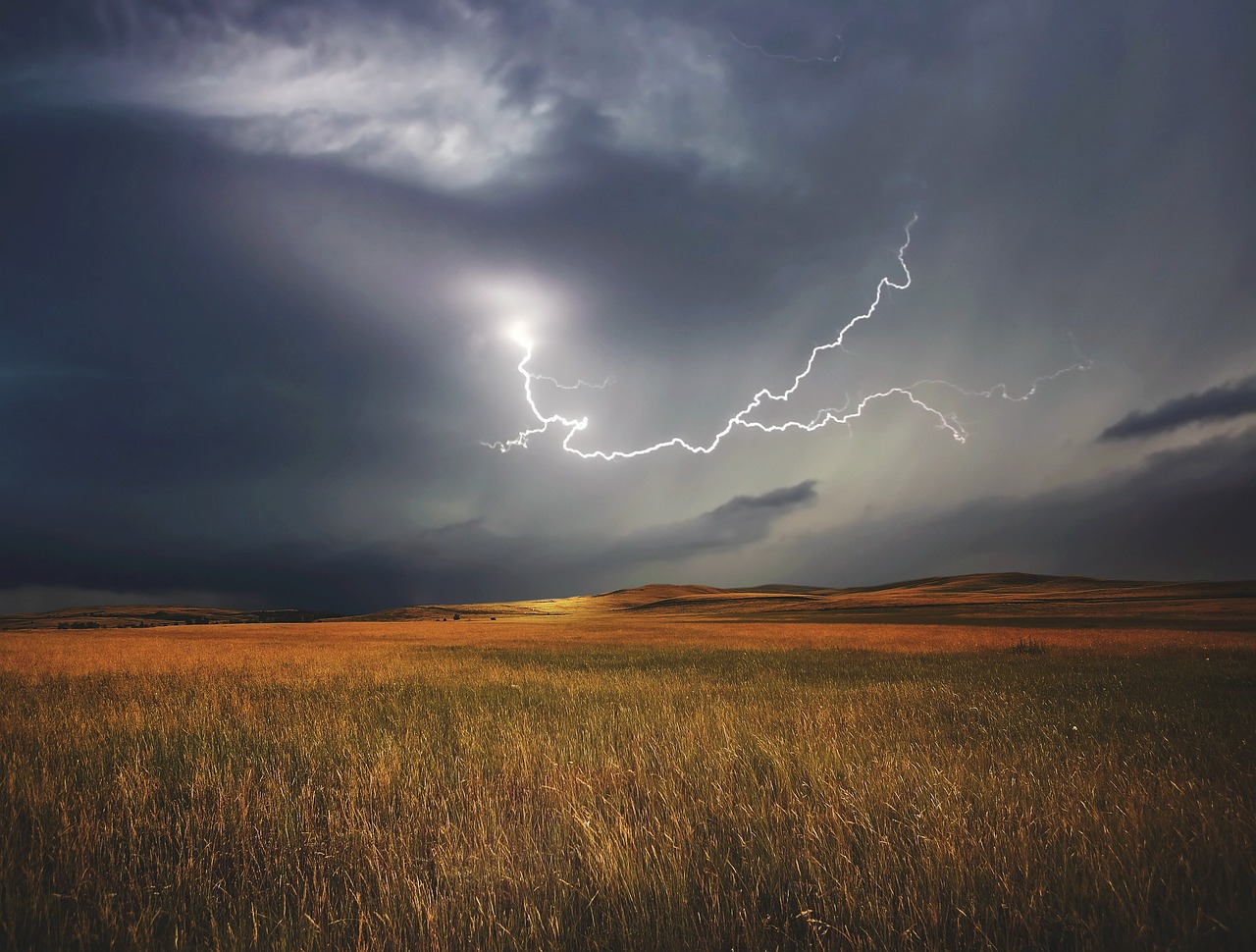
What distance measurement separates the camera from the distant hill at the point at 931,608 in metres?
61.1

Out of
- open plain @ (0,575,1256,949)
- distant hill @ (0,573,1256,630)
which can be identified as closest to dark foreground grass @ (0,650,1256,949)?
open plain @ (0,575,1256,949)

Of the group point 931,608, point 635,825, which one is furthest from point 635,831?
point 931,608

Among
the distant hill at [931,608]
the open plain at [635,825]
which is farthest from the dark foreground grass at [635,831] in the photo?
the distant hill at [931,608]

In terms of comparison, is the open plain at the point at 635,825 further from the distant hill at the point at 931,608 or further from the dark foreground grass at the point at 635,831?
the distant hill at the point at 931,608

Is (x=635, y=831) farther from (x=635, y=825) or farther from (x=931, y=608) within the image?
(x=931, y=608)

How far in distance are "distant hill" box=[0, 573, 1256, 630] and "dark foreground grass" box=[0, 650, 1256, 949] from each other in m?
55.7

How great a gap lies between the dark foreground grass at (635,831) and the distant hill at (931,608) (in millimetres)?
55706

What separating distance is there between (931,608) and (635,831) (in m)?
97.9

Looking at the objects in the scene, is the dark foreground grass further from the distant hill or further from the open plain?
the distant hill

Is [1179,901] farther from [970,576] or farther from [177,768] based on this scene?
[970,576]

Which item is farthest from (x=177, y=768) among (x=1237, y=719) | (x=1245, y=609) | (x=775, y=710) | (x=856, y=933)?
(x=1245, y=609)

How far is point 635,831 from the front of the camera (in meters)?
4.20

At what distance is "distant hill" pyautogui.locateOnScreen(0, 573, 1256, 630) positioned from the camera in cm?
6109

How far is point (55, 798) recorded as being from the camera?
5.22 m
